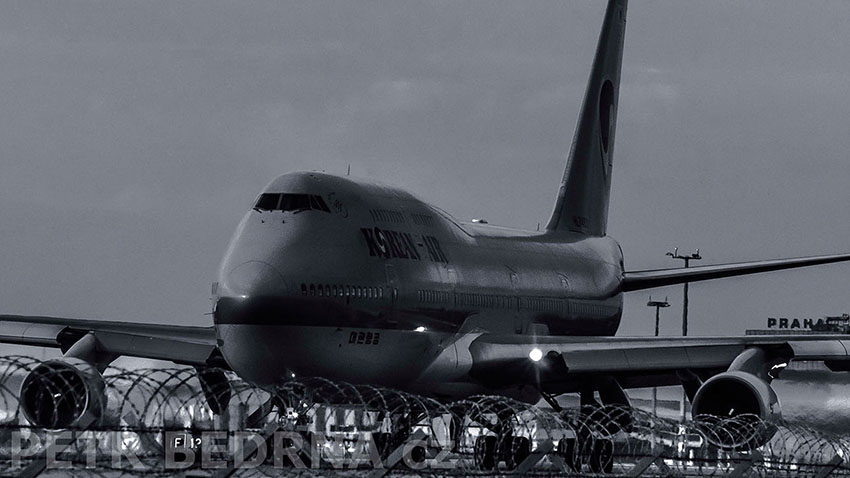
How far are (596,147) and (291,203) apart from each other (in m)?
18.1

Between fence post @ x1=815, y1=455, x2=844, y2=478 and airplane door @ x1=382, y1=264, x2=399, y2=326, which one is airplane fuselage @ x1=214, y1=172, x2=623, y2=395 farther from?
fence post @ x1=815, y1=455, x2=844, y2=478

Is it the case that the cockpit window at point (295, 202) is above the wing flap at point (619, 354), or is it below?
above

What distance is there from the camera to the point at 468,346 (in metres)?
29.6

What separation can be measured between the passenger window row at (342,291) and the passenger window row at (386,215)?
139cm

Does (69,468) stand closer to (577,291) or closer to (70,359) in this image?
(70,359)

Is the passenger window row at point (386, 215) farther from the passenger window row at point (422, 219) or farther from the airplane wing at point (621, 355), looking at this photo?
the airplane wing at point (621, 355)

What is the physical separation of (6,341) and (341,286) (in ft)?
30.6

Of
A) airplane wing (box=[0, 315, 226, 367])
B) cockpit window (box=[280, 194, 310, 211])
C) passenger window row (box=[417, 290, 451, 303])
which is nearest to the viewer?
cockpit window (box=[280, 194, 310, 211])

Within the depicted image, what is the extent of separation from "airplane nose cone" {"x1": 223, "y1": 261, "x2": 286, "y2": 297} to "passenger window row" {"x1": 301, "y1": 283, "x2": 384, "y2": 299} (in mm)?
523

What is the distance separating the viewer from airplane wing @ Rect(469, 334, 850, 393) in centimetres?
2866

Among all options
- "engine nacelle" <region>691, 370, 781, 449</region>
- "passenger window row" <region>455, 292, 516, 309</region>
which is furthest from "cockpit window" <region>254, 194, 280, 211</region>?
"engine nacelle" <region>691, 370, 781, 449</region>

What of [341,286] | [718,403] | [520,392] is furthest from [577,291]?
[341,286]

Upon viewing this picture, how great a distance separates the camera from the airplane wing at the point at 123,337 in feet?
91.9

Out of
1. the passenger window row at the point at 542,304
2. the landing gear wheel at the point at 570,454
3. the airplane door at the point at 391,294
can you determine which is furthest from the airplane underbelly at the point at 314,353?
the passenger window row at the point at 542,304
